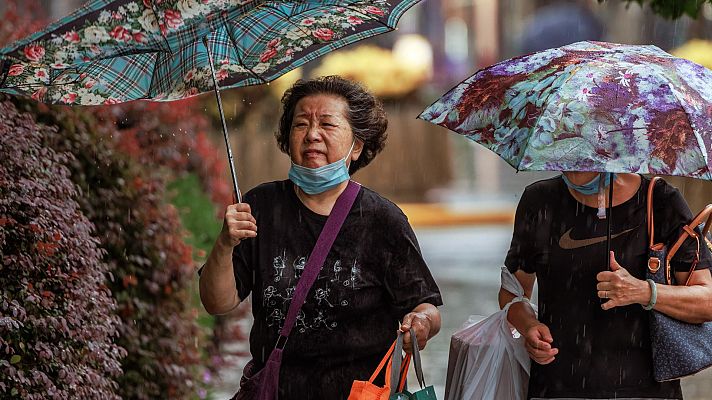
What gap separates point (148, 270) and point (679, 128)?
2930 mm

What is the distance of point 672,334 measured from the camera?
3.99 metres

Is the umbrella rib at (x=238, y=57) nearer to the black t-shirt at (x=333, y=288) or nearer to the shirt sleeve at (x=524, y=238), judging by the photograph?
the black t-shirt at (x=333, y=288)

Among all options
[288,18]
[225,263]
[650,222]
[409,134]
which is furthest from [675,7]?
[409,134]

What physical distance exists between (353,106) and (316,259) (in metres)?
0.59

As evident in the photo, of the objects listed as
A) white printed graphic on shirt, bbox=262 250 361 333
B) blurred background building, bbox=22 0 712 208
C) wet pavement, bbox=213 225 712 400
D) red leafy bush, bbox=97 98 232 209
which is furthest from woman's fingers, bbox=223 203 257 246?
blurred background building, bbox=22 0 712 208

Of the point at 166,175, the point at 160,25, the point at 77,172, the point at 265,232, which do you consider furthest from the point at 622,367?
the point at 166,175

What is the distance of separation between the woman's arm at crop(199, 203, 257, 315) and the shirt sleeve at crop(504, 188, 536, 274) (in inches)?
37.2

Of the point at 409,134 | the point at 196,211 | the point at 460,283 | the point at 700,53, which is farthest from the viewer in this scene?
the point at 409,134

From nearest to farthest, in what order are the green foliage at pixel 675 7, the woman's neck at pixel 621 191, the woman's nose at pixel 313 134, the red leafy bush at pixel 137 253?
the woman's neck at pixel 621 191
the woman's nose at pixel 313 134
the red leafy bush at pixel 137 253
the green foliage at pixel 675 7

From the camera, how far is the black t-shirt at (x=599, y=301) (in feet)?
13.3

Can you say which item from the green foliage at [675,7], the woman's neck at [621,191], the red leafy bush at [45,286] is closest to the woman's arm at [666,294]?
the woman's neck at [621,191]

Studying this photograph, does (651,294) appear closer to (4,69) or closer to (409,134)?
(4,69)

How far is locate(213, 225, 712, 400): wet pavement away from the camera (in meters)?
8.61

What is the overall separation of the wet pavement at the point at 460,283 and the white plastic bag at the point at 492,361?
343 cm
